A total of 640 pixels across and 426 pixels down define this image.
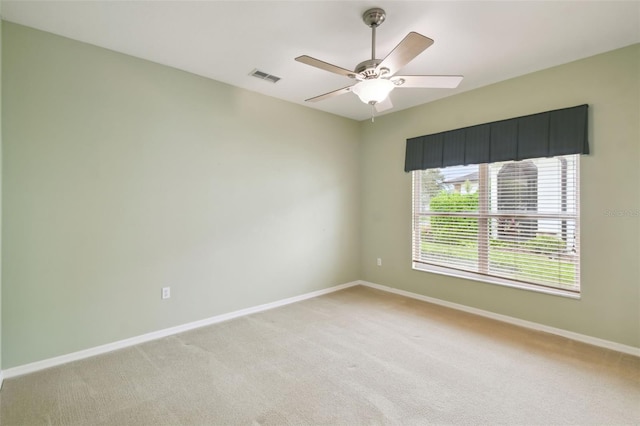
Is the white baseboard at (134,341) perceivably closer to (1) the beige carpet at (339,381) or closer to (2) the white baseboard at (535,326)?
(1) the beige carpet at (339,381)

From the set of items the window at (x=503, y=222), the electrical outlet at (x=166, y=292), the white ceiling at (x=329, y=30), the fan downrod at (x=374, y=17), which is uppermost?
the white ceiling at (x=329, y=30)

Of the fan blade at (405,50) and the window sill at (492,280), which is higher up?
the fan blade at (405,50)

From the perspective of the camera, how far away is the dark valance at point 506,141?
2.99 metres

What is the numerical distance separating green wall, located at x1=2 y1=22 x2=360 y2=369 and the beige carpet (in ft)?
1.47

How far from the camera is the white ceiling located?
2.21 meters

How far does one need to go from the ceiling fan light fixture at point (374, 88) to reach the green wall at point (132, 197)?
6.25 ft

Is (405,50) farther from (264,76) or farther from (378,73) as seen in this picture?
(264,76)

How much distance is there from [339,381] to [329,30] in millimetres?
2767

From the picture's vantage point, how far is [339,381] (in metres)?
2.31

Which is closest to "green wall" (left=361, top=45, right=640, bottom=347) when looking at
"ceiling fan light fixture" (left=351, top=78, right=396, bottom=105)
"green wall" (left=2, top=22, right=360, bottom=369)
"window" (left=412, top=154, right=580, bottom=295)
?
"window" (left=412, top=154, right=580, bottom=295)

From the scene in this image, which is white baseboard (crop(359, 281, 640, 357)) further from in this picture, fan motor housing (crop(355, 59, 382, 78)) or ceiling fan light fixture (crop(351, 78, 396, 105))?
fan motor housing (crop(355, 59, 382, 78))

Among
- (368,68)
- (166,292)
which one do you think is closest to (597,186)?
(368,68)

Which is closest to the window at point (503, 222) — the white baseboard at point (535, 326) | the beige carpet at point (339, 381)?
the white baseboard at point (535, 326)

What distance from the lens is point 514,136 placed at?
339 cm
